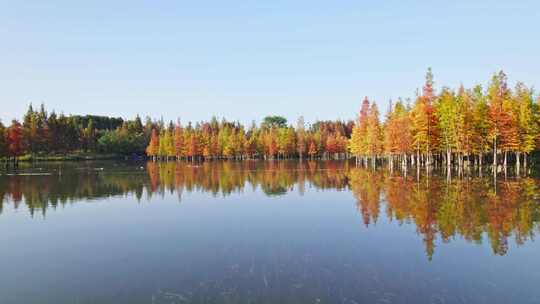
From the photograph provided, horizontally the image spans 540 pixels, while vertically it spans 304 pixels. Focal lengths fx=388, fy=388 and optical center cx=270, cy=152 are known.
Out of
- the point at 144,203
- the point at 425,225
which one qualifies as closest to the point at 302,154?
the point at 144,203

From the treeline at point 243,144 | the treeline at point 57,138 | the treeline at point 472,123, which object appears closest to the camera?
the treeline at point 472,123

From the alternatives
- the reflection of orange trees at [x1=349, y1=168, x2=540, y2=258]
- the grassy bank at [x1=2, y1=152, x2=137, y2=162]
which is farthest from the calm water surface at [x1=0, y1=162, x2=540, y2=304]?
the grassy bank at [x1=2, y1=152, x2=137, y2=162]

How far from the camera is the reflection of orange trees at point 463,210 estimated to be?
70.6 feet

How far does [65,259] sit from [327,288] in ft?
42.1

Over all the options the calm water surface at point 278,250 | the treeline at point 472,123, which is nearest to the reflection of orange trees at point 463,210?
the calm water surface at point 278,250

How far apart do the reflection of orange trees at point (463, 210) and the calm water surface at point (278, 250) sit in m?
0.11

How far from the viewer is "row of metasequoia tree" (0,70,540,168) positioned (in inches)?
2648

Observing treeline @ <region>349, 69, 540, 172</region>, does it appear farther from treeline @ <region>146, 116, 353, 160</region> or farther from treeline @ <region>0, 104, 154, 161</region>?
treeline @ <region>0, 104, 154, 161</region>

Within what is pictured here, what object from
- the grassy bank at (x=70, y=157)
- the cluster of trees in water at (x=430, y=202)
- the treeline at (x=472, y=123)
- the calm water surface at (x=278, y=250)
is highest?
the treeline at (x=472, y=123)

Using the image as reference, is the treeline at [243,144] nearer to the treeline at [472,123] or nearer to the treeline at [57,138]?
the treeline at [57,138]

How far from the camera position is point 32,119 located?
129m

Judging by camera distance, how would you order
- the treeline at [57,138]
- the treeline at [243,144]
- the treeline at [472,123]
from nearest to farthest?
the treeline at [472,123] → the treeline at [57,138] → the treeline at [243,144]

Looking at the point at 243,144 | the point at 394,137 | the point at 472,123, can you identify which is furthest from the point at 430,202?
the point at 243,144

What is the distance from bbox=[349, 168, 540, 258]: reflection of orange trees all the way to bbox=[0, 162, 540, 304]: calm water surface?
110 mm
